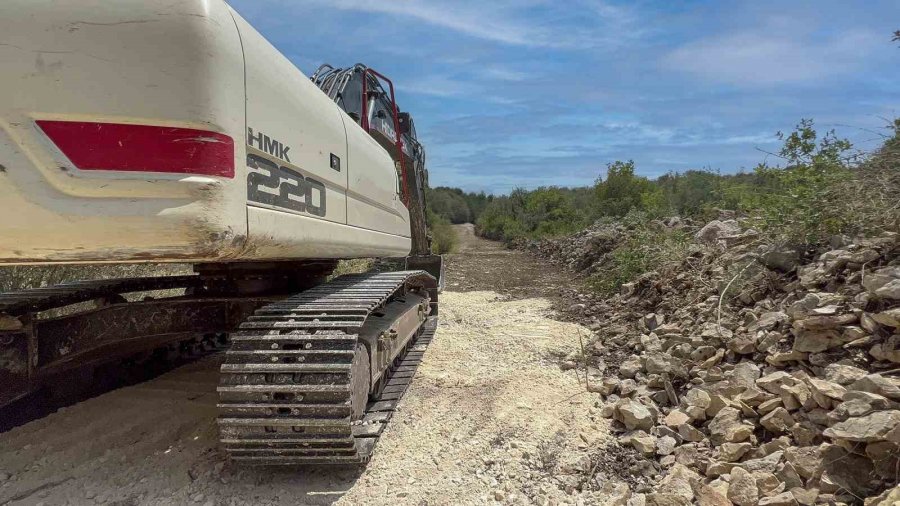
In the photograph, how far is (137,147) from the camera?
2.08 metres

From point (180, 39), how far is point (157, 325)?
2.04 meters

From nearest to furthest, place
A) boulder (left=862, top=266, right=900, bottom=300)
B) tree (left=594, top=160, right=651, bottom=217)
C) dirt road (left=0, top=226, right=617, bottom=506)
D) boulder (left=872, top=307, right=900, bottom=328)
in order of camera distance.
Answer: dirt road (left=0, top=226, right=617, bottom=506) < boulder (left=872, top=307, right=900, bottom=328) < boulder (left=862, top=266, right=900, bottom=300) < tree (left=594, top=160, right=651, bottom=217)

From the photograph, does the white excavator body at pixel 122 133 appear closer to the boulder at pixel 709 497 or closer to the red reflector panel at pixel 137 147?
the red reflector panel at pixel 137 147

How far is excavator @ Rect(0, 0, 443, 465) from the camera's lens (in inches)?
79.9

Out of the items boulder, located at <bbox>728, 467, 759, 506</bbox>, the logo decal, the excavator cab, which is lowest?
boulder, located at <bbox>728, 467, 759, 506</bbox>

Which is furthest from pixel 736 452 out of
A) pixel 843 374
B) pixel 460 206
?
pixel 460 206

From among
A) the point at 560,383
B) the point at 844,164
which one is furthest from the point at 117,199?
the point at 844,164

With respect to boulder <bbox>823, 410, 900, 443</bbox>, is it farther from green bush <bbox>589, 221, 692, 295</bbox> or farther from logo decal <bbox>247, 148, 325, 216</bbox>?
green bush <bbox>589, 221, 692, 295</bbox>

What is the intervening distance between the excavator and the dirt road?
203 millimetres

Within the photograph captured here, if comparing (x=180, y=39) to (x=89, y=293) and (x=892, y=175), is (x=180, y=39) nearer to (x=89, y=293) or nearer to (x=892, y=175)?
(x=89, y=293)

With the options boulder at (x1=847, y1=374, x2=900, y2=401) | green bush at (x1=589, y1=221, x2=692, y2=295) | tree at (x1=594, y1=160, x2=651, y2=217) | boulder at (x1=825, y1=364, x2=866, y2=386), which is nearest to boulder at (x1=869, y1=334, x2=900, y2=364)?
boulder at (x1=825, y1=364, x2=866, y2=386)

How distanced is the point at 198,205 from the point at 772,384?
307cm

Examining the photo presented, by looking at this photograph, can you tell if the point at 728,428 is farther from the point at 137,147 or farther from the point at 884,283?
the point at 137,147

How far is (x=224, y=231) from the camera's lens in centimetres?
219
